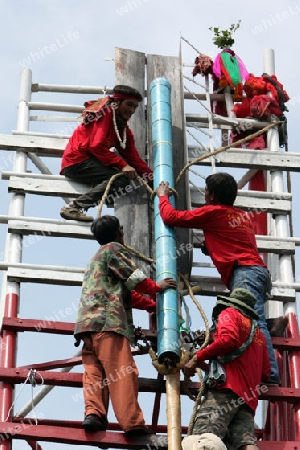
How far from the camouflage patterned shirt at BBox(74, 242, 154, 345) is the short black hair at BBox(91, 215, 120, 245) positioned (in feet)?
0.48

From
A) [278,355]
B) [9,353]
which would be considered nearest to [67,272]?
[9,353]

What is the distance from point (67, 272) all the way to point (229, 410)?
7.69ft

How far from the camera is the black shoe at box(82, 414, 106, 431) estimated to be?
9680mm

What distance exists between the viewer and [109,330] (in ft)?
33.3

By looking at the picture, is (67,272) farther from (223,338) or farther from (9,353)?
(223,338)

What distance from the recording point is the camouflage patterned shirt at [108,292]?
33.6 ft

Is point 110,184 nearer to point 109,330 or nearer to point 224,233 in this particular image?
point 224,233

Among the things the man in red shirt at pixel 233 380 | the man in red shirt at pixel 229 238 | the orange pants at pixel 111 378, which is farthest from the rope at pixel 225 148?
the orange pants at pixel 111 378

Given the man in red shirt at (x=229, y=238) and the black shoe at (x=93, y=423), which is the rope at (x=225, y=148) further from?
the black shoe at (x=93, y=423)

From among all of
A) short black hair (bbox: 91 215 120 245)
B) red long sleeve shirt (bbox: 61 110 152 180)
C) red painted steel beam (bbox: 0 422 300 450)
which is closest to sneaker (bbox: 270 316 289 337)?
short black hair (bbox: 91 215 120 245)

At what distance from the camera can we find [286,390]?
413 inches

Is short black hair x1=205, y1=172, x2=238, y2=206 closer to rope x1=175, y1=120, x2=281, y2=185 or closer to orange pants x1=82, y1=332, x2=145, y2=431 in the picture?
rope x1=175, y1=120, x2=281, y2=185

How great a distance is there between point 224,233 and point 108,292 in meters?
1.20

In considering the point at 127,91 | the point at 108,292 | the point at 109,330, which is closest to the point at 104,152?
the point at 127,91
